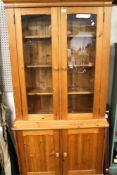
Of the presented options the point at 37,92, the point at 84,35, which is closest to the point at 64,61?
the point at 84,35

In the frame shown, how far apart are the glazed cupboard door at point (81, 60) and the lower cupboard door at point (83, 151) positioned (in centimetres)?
18

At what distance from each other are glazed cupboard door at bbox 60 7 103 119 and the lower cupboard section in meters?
0.22

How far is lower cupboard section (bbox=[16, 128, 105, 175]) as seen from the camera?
1789 mm

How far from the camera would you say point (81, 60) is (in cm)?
170

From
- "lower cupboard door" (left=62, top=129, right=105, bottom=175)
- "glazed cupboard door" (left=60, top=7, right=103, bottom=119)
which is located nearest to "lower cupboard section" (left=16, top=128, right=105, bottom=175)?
"lower cupboard door" (left=62, top=129, right=105, bottom=175)

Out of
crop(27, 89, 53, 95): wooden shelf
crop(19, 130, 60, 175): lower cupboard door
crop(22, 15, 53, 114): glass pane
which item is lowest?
crop(19, 130, 60, 175): lower cupboard door

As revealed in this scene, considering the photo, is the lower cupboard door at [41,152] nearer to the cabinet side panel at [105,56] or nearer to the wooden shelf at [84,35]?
the cabinet side panel at [105,56]

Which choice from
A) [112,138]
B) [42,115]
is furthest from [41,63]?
[112,138]

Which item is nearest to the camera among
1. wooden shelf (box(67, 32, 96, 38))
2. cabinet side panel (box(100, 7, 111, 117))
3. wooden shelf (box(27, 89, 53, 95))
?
cabinet side panel (box(100, 7, 111, 117))

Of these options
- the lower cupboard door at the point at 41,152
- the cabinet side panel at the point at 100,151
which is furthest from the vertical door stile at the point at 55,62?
the cabinet side panel at the point at 100,151

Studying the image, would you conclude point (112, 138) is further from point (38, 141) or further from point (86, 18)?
point (86, 18)

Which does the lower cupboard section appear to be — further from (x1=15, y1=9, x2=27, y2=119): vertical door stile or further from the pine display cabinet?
(x1=15, y1=9, x2=27, y2=119): vertical door stile

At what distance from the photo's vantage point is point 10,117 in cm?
218

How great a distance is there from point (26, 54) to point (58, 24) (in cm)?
41
